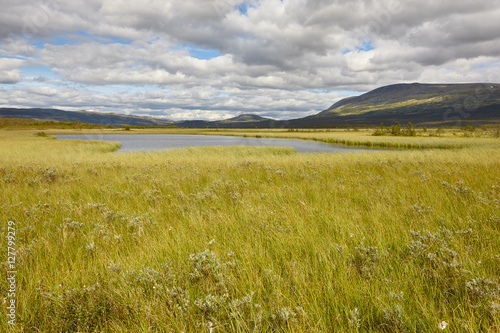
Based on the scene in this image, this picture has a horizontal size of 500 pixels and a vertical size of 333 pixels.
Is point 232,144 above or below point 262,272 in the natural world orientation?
above

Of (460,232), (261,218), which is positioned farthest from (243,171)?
(460,232)

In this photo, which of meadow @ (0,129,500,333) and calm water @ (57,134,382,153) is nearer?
meadow @ (0,129,500,333)

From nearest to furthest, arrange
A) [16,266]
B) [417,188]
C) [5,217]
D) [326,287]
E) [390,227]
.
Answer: [326,287] → [16,266] → [390,227] → [5,217] → [417,188]

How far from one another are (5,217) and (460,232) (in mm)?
8886

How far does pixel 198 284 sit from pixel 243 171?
8749 mm

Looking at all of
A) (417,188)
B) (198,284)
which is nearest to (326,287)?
(198,284)

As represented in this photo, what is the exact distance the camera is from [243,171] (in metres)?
11.5

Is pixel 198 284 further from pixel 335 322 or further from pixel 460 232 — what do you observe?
pixel 460 232

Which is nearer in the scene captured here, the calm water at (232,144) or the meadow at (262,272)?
the meadow at (262,272)

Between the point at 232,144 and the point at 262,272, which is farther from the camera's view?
the point at 232,144

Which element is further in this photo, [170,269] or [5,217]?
[5,217]

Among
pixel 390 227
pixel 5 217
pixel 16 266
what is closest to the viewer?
pixel 16 266

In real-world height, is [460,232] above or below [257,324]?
above

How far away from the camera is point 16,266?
10.8ft
